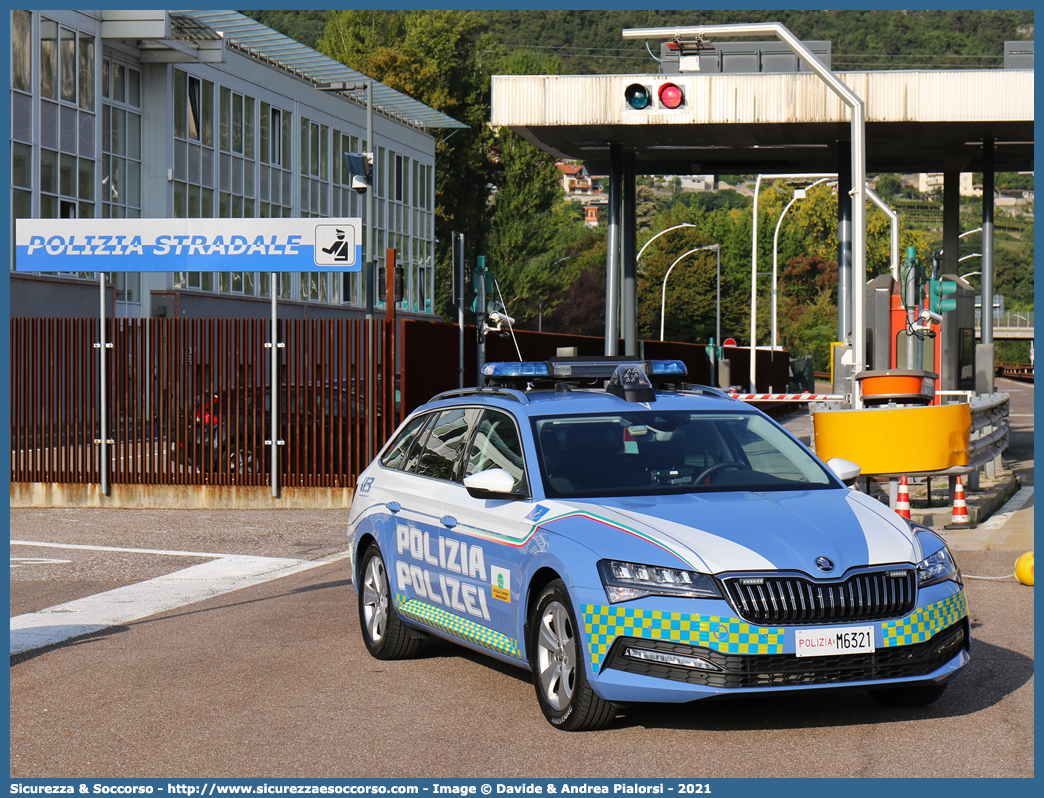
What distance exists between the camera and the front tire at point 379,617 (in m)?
8.05

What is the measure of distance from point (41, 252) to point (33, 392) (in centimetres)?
184

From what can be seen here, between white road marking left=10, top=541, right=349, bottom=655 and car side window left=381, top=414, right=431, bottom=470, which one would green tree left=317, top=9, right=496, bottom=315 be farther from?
car side window left=381, top=414, right=431, bottom=470

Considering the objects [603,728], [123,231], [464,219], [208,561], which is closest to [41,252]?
[123,231]

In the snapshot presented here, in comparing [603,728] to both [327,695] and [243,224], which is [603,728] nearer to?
[327,695]

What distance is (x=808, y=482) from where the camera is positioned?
710 centimetres

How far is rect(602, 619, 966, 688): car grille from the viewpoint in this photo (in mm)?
5816

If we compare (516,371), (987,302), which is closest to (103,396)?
(516,371)

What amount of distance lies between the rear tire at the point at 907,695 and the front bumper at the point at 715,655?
0.36 m

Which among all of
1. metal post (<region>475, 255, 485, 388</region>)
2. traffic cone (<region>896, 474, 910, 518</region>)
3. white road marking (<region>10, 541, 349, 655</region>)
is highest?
metal post (<region>475, 255, 485, 388</region>)

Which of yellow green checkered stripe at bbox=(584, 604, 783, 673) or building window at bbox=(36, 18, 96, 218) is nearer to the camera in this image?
yellow green checkered stripe at bbox=(584, 604, 783, 673)

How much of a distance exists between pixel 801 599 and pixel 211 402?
42.9ft

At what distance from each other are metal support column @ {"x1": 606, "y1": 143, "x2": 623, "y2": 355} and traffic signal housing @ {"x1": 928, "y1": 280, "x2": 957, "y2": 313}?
5.19m

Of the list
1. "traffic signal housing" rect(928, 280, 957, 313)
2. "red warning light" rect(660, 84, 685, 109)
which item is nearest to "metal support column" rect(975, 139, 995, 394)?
"traffic signal housing" rect(928, 280, 957, 313)

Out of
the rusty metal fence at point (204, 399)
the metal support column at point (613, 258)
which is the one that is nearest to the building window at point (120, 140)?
the metal support column at point (613, 258)
